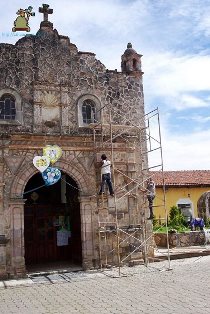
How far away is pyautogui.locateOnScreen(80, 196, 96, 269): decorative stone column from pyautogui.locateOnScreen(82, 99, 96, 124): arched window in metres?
2.93

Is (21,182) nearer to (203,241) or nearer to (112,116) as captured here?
(112,116)

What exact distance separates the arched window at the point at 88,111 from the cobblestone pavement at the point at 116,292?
5.46 metres

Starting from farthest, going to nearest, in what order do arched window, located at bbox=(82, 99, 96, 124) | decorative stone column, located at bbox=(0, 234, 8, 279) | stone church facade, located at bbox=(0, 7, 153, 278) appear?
1. arched window, located at bbox=(82, 99, 96, 124)
2. stone church facade, located at bbox=(0, 7, 153, 278)
3. decorative stone column, located at bbox=(0, 234, 8, 279)

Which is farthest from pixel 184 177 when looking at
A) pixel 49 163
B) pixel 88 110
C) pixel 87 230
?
pixel 49 163

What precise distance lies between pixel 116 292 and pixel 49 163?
17.3 feet

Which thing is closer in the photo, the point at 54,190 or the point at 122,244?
the point at 122,244

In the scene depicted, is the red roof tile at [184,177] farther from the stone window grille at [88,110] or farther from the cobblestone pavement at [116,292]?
the cobblestone pavement at [116,292]

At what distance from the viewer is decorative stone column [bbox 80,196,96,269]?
13.5 meters

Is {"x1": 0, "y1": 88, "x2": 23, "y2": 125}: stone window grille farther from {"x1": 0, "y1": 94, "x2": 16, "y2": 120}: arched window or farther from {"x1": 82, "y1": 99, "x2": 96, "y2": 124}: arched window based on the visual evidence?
{"x1": 82, "y1": 99, "x2": 96, "y2": 124}: arched window

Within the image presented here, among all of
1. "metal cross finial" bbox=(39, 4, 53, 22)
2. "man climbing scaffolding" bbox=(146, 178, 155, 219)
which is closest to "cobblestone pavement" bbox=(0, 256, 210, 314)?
"man climbing scaffolding" bbox=(146, 178, 155, 219)

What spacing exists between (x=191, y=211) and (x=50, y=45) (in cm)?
1548

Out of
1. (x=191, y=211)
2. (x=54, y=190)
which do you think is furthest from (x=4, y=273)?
(x=191, y=211)

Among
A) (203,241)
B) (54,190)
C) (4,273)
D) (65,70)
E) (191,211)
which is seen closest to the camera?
(4,273)

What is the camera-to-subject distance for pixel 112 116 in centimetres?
1492
